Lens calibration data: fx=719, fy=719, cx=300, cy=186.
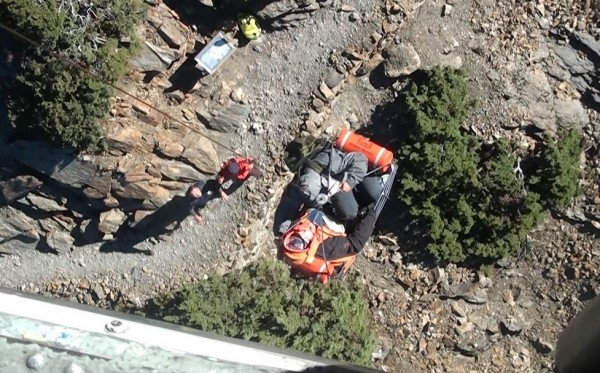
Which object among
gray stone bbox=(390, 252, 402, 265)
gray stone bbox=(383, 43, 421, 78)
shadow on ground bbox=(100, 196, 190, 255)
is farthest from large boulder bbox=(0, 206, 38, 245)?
gray stone bbox=(383, 43, 421, 78)

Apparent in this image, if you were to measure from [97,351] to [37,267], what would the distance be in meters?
12.1

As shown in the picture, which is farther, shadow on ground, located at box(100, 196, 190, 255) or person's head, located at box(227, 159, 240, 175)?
shadow on ground, located at box(100, 196, 190, 255)

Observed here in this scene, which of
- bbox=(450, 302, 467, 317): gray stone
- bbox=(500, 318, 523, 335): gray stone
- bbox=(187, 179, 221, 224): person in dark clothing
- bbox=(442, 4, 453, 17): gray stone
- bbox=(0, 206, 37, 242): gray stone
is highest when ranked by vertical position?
bbox=(442, 4, 453, 17): gray stone

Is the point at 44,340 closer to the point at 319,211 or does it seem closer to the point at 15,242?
the point at 319,211

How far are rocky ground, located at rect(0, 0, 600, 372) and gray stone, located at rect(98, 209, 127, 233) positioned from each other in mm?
27

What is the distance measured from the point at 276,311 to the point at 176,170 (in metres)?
3.43

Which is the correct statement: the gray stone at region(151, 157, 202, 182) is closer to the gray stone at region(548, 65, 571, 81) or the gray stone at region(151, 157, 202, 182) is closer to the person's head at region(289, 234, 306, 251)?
the person's head at region(289, 234, 306, 251)

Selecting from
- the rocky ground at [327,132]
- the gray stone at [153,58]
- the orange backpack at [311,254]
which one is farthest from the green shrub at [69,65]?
the orange backpack at [311,254]

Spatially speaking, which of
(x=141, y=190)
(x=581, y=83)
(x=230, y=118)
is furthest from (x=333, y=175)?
(x=581, y=83)

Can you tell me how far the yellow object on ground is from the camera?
13578 millimetres

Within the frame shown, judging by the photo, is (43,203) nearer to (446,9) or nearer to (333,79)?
(333,79)

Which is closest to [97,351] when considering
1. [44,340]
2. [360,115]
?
[44,340]

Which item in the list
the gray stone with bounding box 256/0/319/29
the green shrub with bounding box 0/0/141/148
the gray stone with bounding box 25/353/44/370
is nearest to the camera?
the gray stone with bounding box 25/353/44/370

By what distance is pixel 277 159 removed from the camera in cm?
1474
